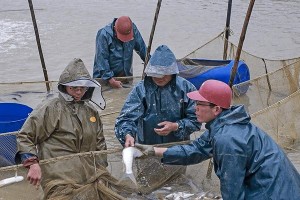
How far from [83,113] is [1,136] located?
54.6 inches

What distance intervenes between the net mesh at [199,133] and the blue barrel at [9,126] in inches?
1.7

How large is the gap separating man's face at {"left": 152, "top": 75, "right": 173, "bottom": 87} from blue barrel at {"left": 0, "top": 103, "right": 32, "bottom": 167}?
5.56 feet

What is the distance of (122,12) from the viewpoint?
20.9m

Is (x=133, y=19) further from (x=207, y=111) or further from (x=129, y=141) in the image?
(x=207, y=111)

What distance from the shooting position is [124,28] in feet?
27.5

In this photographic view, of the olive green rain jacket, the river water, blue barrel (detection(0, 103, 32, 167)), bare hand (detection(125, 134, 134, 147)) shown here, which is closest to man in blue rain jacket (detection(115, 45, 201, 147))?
bare hand (detection(125, 134, 134, 147))

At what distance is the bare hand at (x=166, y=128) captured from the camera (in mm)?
5062

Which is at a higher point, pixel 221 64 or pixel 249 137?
pixel 249 137

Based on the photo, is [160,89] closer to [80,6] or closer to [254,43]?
[254,43]

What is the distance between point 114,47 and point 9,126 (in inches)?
114

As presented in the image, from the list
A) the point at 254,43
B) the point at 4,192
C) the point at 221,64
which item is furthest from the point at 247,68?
the point at 254,43

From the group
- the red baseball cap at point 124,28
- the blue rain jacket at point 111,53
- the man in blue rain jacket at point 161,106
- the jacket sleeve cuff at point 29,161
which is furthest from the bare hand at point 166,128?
the blue rain jacket at point 111,53

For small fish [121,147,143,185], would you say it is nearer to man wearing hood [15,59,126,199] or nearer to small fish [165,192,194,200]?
man wearing hood [15,59,126,199]

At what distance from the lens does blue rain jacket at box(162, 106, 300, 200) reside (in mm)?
3426
